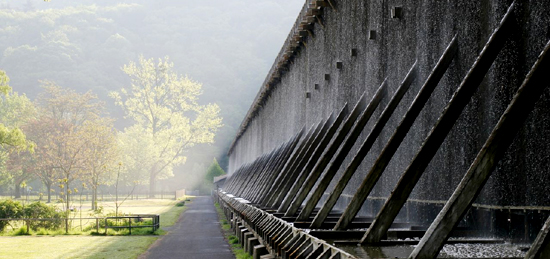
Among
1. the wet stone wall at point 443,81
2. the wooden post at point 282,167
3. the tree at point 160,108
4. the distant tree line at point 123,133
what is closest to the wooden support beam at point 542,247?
the wet stone wall at point 443,81

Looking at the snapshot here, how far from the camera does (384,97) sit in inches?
499

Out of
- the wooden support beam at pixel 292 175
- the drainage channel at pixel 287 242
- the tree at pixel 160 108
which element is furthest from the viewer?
the tree at pixel 160 108

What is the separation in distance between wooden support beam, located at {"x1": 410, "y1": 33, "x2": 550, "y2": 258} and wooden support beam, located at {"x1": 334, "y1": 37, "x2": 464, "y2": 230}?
8.57ft

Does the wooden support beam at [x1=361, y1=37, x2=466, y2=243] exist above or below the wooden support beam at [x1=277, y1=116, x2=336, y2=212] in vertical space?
below

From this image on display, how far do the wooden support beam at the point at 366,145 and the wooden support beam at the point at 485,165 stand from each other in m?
4.04

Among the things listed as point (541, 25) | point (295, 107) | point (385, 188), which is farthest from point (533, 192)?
point (295, 107)

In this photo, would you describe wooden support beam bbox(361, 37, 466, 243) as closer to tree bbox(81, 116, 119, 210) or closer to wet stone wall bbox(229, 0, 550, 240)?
wet stone wall bbox(229, 0, 550, 240)

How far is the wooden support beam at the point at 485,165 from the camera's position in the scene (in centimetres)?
506

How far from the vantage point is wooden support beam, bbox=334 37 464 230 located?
7867 mm

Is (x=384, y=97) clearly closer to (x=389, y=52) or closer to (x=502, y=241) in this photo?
(x=389, y=52)

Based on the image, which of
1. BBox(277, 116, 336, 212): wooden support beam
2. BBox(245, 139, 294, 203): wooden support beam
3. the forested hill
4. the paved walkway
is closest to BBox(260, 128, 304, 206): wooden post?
BBox(245, 139, 294, 203): wooden support beam

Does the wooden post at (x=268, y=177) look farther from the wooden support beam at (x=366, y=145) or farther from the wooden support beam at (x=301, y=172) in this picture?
the wooden support beam at (x=366, y=145)

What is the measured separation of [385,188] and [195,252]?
397 inches

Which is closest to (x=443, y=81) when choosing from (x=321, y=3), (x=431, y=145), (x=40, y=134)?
(x=431, y=145)
